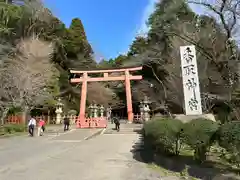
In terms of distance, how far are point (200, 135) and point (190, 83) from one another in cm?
494

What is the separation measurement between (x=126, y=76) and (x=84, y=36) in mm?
17872

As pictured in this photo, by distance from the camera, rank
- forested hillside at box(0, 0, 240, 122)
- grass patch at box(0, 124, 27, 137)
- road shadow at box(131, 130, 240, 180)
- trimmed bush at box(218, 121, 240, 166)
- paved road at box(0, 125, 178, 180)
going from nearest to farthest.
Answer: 1. trimmed bush at box(218, 121, 240, 166)
2. road shadow at box(131, 130, 240, 180)
3. paved road at box(0, 125, 178, 180)
4. grass patch at box(0, 124, 27, 137)
5. forested hillside at box(0, 0, 240, 122)

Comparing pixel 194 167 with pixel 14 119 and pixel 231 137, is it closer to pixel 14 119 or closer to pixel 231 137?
pixel 231 137

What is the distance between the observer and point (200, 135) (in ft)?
20.9

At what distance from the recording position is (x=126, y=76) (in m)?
31.8

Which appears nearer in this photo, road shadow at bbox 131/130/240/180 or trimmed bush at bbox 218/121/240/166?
trimmed bush at bbox 218/121/240/166

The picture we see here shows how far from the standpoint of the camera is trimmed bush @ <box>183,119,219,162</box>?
20.4ft

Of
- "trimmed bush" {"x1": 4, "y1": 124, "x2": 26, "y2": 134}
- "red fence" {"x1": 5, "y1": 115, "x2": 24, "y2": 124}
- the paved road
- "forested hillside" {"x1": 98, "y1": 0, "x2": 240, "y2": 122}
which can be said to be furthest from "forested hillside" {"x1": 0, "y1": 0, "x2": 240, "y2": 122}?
the paved road

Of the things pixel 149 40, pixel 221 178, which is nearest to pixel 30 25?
pixel 149 40

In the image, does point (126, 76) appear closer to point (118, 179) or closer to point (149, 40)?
point (149, 40)

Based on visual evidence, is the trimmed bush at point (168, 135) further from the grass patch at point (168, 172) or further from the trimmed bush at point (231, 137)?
the trimmed bush at point (231, 137)

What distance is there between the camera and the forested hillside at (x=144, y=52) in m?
26.3

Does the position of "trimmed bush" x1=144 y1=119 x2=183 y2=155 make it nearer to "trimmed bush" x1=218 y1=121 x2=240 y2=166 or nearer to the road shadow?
the road shadow

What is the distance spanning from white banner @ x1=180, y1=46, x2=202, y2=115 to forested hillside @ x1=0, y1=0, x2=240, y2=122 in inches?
273
